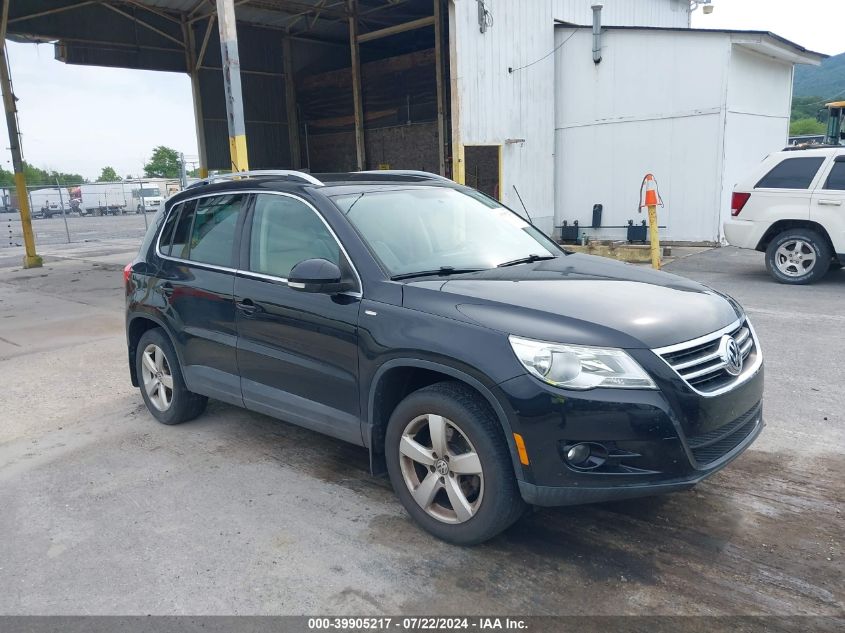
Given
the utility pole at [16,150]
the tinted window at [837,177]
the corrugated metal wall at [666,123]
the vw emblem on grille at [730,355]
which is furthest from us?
the utility pole at [16,150]

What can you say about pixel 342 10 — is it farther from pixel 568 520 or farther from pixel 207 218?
Result: pixel 568 520

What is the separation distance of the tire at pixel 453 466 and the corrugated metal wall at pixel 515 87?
426 inches

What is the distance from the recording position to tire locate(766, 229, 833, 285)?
9.33 metres

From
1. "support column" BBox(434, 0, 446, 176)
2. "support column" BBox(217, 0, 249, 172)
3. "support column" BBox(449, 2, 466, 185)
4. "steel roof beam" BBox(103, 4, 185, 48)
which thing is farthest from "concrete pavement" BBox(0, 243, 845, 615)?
"steel roof beam" BBox(103, 4, 185, 48)

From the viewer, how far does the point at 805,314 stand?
7.88 m

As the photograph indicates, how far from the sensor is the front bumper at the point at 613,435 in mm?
2865

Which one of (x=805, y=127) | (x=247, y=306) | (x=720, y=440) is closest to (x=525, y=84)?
(x=247, y=306)

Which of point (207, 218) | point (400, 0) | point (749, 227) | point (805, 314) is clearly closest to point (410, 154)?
point (400, 0)

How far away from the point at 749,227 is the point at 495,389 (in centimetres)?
823

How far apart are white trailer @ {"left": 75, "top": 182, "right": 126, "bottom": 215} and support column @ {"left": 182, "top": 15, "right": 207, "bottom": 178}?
113 ft

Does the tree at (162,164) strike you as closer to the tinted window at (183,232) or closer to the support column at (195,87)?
the support column at (195,87)

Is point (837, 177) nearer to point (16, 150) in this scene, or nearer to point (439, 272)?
point (439, 272)

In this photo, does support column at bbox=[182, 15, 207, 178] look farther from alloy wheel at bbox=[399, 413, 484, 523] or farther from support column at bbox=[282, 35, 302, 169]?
alloy wheel at bbox=[399, 413, 484, 523]

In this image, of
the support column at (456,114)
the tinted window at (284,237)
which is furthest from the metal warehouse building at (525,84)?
the tinted window at (284,237)
